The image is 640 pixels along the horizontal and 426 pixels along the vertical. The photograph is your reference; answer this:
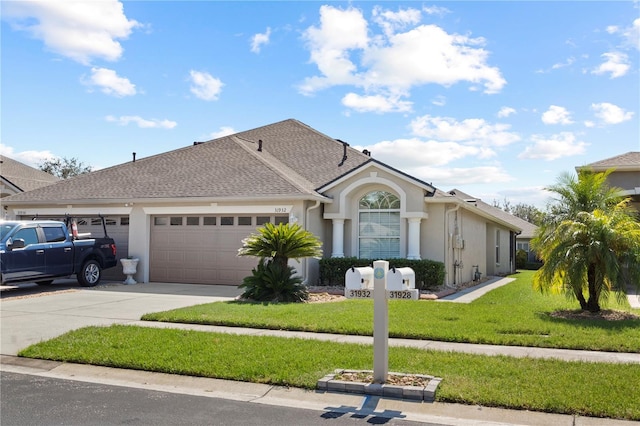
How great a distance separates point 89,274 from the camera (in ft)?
58.1

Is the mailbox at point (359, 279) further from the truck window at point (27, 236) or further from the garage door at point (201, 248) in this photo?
the truck window at point (27, 236)

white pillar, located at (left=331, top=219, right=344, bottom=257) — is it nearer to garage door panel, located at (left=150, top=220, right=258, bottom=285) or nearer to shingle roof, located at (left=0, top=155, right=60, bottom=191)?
garage door panel, located at (left=150, top=220, right=258, bottom=285)

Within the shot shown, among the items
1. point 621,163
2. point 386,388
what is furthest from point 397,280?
point 621,163

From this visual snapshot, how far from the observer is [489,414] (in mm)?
6055

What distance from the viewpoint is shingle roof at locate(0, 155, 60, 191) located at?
1125 inches

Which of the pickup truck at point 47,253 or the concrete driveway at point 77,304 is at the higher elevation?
the pickup truck at point 47,253

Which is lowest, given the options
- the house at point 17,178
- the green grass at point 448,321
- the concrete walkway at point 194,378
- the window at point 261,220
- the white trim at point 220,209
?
the concrete walkway at point 194,378

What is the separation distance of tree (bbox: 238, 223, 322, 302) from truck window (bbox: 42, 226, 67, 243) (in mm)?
5811

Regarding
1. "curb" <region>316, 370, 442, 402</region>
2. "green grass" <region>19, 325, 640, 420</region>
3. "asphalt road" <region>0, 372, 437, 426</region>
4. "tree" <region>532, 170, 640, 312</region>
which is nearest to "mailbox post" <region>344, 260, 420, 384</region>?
"curb" <region>316, 370, 442, 402</region>

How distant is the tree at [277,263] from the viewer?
14375 mm

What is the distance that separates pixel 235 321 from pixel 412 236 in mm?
8541

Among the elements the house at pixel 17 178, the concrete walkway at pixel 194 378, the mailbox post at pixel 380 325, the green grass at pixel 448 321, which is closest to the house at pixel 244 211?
the concrete walkway at pixel 194 378

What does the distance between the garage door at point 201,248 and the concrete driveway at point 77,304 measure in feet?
2.01

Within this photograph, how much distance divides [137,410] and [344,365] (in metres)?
2.70
